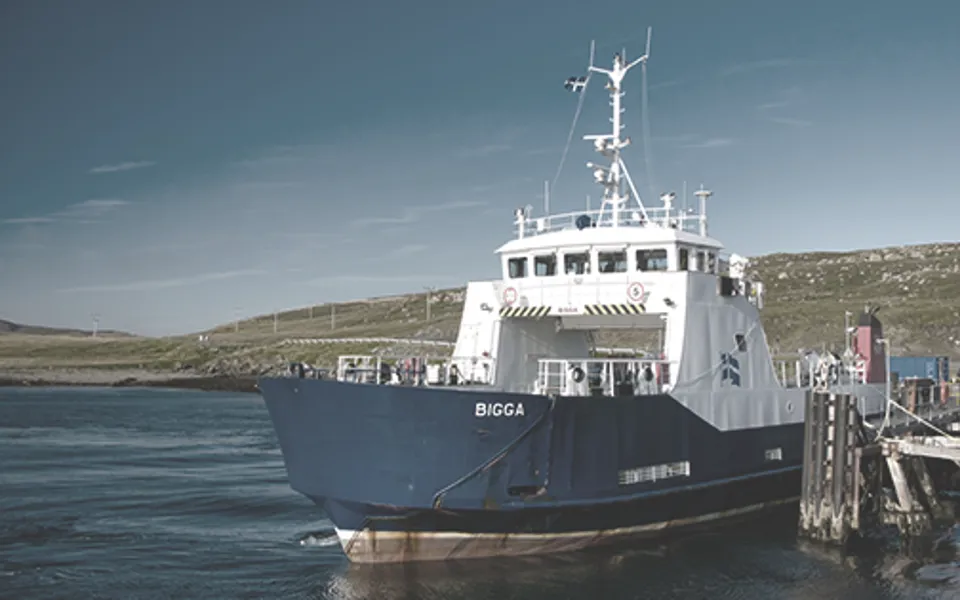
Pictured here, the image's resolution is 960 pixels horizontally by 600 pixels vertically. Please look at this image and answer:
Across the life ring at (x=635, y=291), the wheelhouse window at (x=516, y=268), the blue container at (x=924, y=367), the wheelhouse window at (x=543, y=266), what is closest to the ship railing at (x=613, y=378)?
the life ring at (x=635, y=291)

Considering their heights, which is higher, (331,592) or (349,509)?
(349,509)

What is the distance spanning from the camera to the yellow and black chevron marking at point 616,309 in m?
17.9

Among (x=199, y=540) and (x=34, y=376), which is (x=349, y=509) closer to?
(x=199, y=540)

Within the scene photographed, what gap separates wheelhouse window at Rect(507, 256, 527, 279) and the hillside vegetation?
112 ft

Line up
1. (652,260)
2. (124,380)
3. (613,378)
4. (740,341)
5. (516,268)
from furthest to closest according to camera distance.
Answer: (124,380) → (516,268) → (740,341) → (652,260) → (613,378)

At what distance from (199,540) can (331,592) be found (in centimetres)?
464

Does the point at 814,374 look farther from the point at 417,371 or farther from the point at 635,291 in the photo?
the point at 417,371

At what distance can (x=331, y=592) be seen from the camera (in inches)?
562

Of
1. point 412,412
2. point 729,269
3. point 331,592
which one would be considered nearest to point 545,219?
point 729,269

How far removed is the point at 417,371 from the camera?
16531 mm

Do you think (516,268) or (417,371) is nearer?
(417,371)

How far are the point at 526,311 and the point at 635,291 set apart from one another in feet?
7.98

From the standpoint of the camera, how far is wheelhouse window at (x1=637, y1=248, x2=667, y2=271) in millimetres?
18547

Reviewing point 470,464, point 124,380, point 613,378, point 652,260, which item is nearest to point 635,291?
point 652,260
